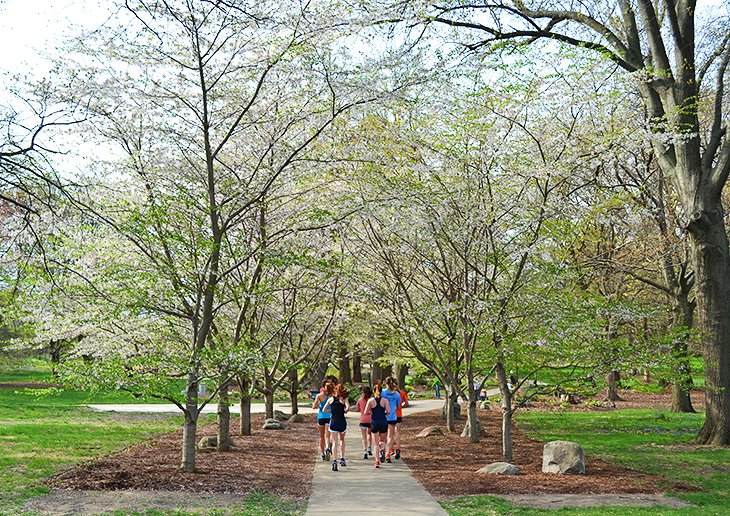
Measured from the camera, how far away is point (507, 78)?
521 inches

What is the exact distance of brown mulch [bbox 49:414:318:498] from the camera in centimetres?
973

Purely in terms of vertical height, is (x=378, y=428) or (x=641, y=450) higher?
(x=378, y=428)

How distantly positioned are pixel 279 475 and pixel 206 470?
1.15 m

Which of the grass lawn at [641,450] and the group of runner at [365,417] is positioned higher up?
the group of runner at [365,417]

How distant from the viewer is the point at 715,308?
1436 cm

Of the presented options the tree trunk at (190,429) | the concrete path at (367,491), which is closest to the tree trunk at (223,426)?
the concrete path at (367,491)

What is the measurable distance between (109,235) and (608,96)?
29.5 feet

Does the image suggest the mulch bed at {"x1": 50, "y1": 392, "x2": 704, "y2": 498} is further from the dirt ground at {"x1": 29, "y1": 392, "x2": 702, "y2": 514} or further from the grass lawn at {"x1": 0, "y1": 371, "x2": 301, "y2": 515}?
the grass lawn at {"x1": 0, "y1": 371, "x2": 301, "y2": 515}

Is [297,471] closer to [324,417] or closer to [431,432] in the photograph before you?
[324,417]

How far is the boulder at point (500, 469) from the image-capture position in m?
11.5

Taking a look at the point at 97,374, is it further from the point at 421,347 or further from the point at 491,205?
the point at 421,347

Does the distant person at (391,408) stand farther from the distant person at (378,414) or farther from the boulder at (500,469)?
the boulder at (500,469)

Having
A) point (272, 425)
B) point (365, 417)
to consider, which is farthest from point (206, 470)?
Result: point (272, 425)

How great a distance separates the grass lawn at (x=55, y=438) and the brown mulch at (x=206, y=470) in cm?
44
